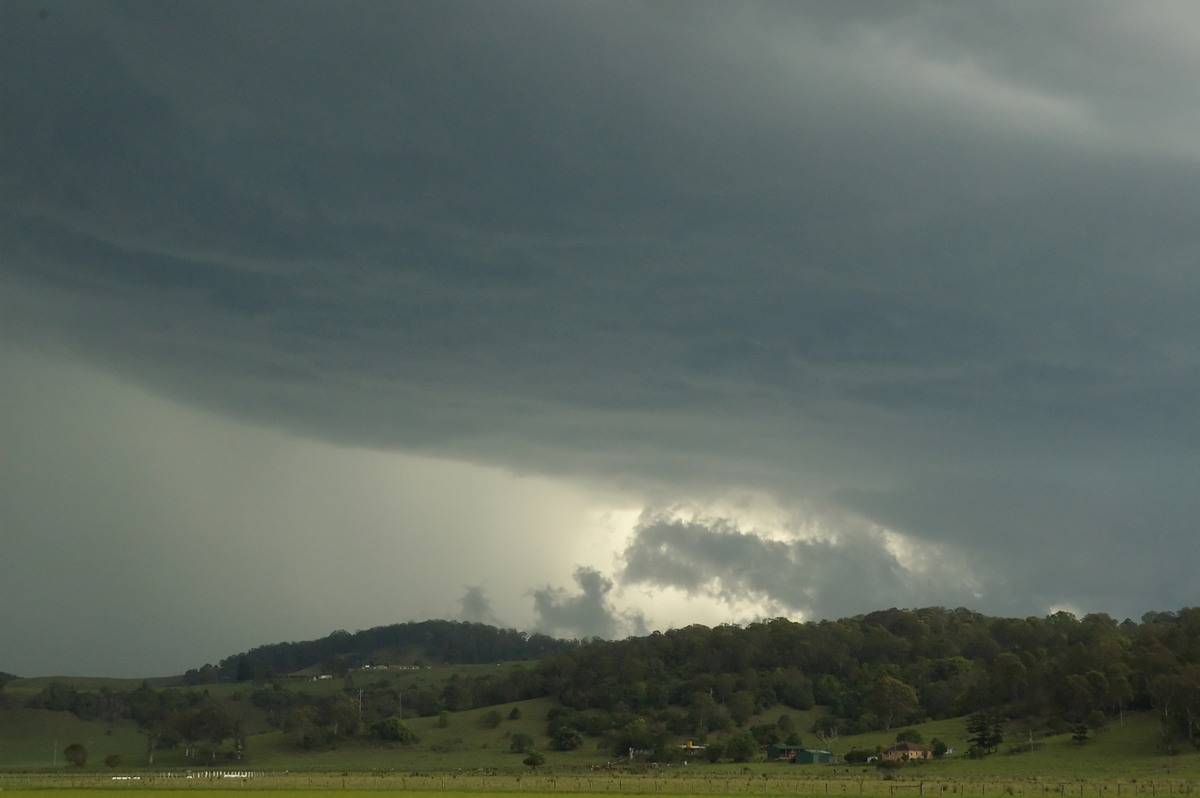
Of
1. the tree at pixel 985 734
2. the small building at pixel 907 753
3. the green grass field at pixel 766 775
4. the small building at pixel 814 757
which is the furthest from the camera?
the small building at pixel 814 757

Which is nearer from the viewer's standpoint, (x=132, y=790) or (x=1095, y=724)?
(x=132, y=790)

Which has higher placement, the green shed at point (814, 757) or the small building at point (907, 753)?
the small building at point (907, 753)

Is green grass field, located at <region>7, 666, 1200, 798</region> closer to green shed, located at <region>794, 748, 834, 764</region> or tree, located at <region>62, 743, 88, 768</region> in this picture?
green shed, located at <region>794, 748, 834, 764</region>

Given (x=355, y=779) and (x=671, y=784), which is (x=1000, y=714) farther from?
(x=355, y=779)

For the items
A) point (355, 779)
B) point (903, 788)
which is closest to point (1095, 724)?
point (903, 788)

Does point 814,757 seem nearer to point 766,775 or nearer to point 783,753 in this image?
point 783,753

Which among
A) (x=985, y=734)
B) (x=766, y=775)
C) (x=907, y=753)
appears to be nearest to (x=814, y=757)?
(x=907, y=753)

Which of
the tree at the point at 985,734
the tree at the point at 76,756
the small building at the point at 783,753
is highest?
the tree at the point at 985,734

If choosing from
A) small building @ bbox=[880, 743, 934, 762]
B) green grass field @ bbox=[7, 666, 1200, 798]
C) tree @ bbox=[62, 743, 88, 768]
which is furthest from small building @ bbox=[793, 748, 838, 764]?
tree @ bbox=[62, 743, 88, 768]

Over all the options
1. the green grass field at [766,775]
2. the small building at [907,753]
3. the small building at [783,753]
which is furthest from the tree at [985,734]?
the small building at [783,753]

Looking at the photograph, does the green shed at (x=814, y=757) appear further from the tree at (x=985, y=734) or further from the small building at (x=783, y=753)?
the tree at (x=985, y=734)

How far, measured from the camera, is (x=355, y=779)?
128875 millimetres

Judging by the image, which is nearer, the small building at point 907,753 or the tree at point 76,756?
the small building at point 907,753

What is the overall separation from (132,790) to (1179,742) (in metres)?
120
